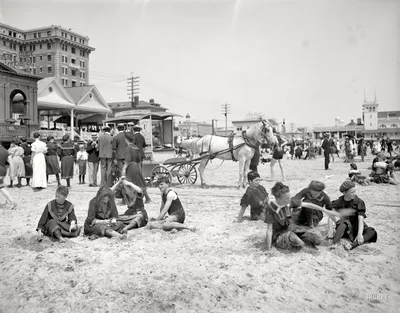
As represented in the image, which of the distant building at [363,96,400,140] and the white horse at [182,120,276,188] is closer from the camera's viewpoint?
the white horse at [182,120,276,188]

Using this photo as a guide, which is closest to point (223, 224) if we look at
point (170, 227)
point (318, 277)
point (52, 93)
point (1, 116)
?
point (170, 227)

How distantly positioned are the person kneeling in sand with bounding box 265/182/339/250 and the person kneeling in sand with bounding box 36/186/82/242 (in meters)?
3.16

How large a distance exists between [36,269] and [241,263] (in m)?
2.72

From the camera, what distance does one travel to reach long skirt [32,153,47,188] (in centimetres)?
1173

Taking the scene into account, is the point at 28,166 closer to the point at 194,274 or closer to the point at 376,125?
the point at 194,274

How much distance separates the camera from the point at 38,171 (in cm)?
1179

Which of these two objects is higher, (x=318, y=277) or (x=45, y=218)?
(x=45, y=218)

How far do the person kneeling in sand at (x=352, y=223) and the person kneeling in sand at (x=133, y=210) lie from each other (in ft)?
10.6

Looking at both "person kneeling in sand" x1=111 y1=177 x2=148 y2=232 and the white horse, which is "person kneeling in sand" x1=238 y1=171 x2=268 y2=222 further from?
the white horse

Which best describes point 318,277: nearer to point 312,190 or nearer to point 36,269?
point 312,190

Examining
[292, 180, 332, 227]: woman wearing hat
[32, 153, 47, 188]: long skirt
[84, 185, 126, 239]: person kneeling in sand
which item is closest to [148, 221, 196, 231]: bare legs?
[84, 185, 126, 239]: person kneeling in sand

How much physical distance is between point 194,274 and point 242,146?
7691 mm

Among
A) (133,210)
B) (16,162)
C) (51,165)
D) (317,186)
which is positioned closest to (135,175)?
(133,210)

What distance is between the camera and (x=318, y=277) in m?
4.59
